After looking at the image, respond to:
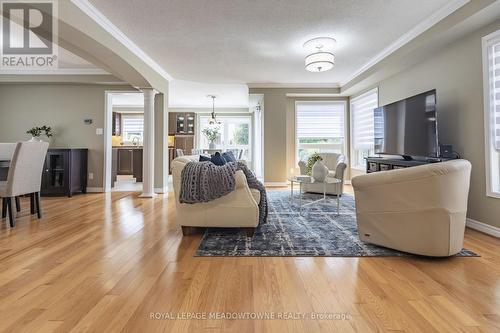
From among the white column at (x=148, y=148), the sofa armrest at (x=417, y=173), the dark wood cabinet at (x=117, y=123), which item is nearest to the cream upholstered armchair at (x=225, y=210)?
the sofa armrest at (x=417, y=173)

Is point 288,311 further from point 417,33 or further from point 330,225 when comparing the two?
point 417,33

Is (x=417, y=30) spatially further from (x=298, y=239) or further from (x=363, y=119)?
(x=298, y=239)

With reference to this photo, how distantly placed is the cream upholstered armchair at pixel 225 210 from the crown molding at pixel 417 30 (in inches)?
114

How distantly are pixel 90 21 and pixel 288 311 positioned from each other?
362 centimetres

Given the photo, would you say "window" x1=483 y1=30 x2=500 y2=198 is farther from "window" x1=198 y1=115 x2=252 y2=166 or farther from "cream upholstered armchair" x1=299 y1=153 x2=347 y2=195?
"window" x1=198 y1=115 x2=252 y2=166

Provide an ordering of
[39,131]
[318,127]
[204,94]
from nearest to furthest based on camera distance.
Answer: [39,131] → [318,127] → [204,94]

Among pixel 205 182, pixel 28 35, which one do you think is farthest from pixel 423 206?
pixel 28 35

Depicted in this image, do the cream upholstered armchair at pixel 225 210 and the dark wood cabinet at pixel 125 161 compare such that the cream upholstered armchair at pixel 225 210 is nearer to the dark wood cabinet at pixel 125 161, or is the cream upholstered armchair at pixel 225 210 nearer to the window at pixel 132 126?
the dark wood cabinet at pixel 125 161

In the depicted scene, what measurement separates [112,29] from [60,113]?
3.13 metres

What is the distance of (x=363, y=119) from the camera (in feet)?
19.8

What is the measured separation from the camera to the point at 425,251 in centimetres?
204

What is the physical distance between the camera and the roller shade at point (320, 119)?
6.75 meters

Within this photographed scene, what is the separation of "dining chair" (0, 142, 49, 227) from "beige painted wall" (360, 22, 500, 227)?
526 centimetres

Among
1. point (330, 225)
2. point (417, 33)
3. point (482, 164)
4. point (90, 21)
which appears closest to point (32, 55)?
point (90, 21)
